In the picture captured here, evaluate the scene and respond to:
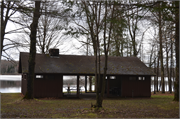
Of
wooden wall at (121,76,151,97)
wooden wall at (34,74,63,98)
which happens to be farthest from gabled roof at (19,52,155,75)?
wooden wall at (121,76,151,97)

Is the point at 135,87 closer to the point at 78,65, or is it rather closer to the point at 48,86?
the point at 78,65

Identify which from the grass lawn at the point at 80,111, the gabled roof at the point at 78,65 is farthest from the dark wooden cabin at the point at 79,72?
the grass lawn at the point at 80,111

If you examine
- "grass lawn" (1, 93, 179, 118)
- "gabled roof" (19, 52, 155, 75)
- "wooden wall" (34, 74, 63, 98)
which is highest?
"gabled roof" (19, 52, 155, 75)

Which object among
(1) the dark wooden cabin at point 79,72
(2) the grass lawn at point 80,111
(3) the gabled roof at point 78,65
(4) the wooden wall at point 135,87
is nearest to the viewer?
(2) the grass lawn at point 80,111

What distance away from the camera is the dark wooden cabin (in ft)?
59.0

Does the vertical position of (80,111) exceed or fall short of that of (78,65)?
it falls short

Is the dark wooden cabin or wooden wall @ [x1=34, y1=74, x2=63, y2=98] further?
the dark wooden cabin

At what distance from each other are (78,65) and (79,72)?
1.44 m

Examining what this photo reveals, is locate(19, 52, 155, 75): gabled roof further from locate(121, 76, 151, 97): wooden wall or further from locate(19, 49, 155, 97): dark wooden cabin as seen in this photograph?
locate(121, 76, 151, 97): wooden wall

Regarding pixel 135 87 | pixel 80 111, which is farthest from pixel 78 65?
pixel 80 111

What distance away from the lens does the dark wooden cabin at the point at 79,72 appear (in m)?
18.0

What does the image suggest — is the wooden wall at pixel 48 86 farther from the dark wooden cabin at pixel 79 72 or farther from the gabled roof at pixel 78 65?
the gabled roof at pixel 78 65

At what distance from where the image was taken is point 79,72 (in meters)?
18.2

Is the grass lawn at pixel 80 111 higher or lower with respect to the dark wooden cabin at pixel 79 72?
lower
